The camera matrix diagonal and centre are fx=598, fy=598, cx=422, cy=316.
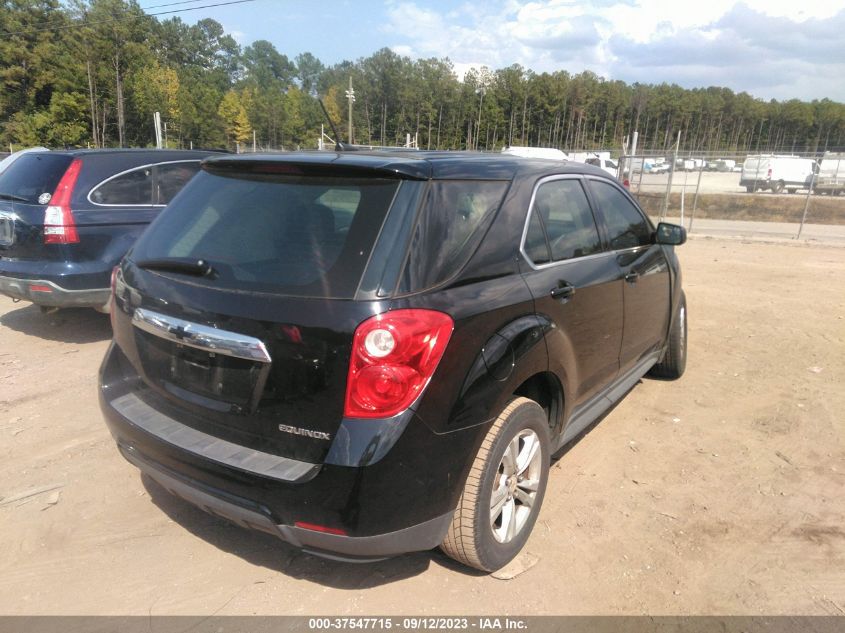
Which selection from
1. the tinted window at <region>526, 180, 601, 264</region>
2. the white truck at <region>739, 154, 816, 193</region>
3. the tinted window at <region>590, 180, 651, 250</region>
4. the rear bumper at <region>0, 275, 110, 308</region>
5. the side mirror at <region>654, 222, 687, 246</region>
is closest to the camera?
the tinted window at <region>526, 180, 601, 264</region>

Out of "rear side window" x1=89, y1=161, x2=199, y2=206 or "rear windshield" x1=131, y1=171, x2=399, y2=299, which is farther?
"rear side window" x1=89, y1=161, x2=199, y2=206

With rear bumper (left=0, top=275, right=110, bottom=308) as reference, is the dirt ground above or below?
below

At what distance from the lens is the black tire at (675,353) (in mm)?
4922

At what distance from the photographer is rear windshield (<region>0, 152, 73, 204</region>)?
542 centimetres

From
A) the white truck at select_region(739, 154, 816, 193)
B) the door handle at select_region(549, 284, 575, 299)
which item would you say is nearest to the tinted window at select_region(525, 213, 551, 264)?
the door handle at select_region(549, 284, 575, 299)

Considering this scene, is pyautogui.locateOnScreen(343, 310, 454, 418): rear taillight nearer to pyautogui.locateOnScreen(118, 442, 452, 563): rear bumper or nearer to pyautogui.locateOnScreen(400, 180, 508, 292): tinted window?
pyautogui.locateOnScreen(400, 180, 508, 292): tinted window

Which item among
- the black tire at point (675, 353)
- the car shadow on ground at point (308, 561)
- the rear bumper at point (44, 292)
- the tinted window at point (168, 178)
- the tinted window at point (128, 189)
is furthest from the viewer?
the tinted window at point (168, 178)

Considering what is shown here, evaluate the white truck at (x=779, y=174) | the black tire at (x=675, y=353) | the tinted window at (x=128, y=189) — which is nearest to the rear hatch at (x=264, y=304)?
the black tire at (x=675, y=353)

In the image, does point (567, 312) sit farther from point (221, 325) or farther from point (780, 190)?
point (780, 190)

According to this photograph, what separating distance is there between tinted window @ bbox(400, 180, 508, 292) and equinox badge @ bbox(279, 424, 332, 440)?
0.58m

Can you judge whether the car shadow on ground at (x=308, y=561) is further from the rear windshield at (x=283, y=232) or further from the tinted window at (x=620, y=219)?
the tinted window at (x=620, y=219)

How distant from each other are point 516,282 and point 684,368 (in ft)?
11.2

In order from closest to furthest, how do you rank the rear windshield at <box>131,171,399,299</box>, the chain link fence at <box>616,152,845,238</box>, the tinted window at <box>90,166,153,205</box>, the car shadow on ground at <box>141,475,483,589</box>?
the rear windshield at <box>131,171,399,299</box> < the car shadow on ground at <box>141,475,483,589</box> < the tinted window at <box>90,166,153,205</box> < the chain link fence at <box>616,152,845,238</box>

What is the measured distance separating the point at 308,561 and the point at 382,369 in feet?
3.98
